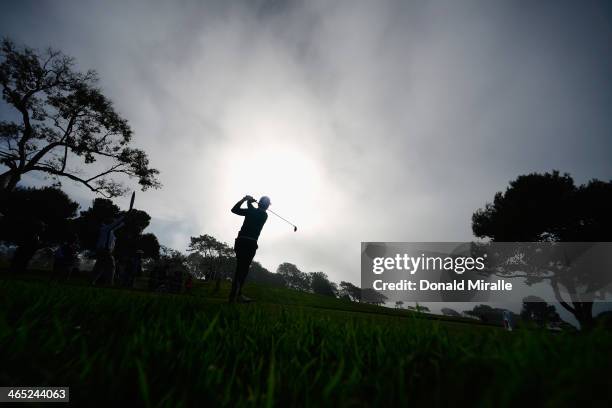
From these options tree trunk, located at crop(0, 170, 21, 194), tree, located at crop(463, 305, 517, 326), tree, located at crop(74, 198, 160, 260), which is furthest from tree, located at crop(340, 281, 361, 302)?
tree trunk, located at crop(0, 170, 21, 194)

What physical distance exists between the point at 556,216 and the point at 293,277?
13033 cm

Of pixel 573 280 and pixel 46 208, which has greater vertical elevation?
pixel 46 208

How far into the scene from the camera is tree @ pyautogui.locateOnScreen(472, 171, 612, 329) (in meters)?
23.7

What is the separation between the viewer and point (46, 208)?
37000mm

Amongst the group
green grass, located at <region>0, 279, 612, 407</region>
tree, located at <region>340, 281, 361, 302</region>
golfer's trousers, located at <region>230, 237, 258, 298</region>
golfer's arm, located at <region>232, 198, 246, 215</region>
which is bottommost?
tree, located at <region>340, 281, 361, 302</region>

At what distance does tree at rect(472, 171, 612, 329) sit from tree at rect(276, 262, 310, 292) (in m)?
119

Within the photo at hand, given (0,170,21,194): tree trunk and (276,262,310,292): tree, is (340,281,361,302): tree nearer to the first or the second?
(276,262,310,292): tree

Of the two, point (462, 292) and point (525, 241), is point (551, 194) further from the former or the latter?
point (462, 292)

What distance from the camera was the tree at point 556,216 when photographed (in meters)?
23.7

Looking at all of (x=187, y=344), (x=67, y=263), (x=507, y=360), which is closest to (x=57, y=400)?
(x=187, y=344)

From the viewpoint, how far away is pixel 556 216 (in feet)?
82.8

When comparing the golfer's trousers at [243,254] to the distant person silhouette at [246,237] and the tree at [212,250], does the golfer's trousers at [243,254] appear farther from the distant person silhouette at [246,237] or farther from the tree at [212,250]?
the tree at [212,250]

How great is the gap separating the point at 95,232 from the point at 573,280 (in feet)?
205

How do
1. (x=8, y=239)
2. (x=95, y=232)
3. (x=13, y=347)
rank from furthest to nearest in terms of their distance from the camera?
(x=95, y=232) → (x=8, y=239) → (x=13, y=347)
